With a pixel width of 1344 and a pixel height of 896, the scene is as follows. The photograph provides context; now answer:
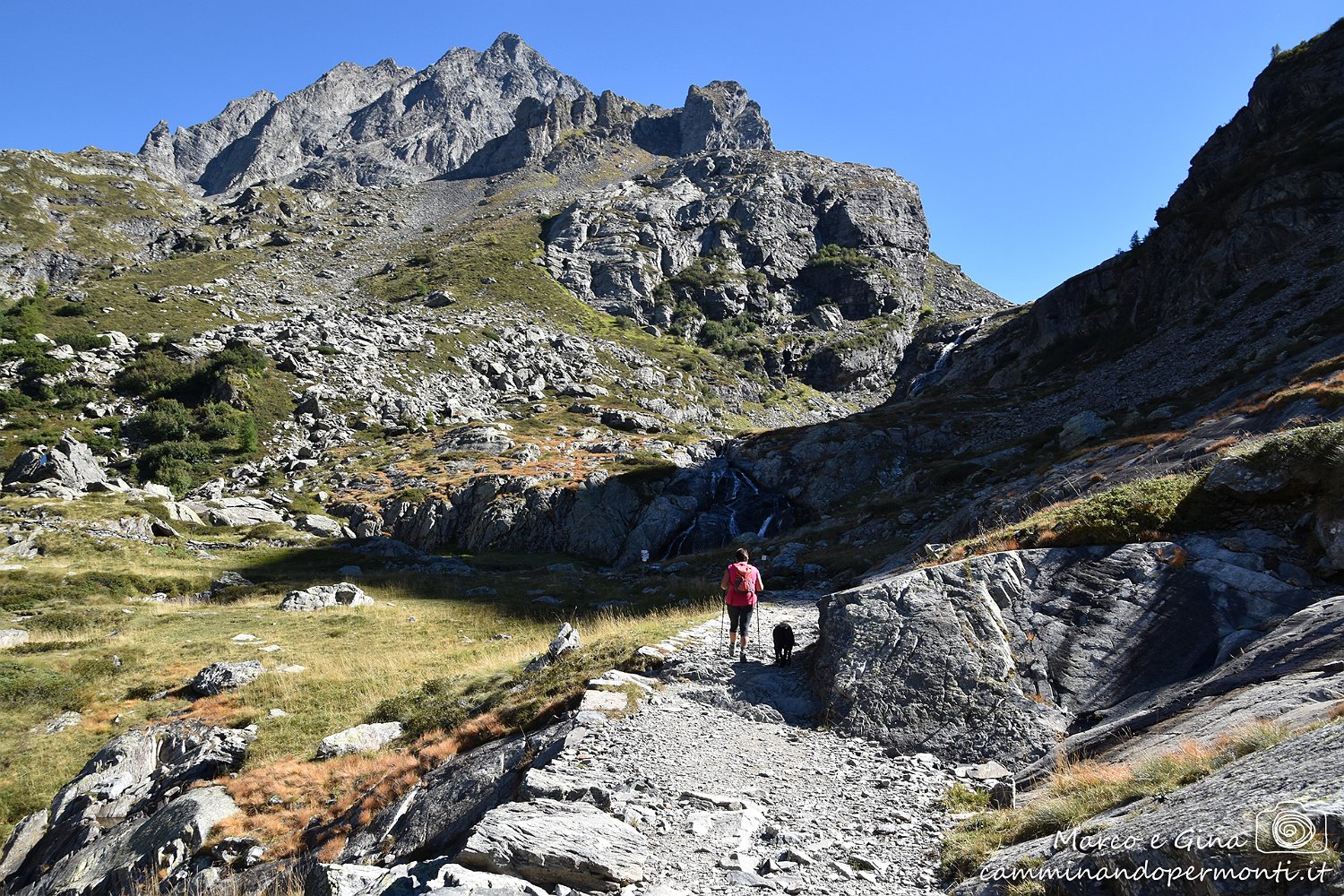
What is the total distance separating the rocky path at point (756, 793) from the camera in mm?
7105

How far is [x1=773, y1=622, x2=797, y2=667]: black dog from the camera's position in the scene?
13898mm

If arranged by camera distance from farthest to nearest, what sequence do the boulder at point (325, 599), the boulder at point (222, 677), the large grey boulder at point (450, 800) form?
the boulder at point (325, 599), the boulder at point (222, 677), the large grey boulder at point (450, 800)

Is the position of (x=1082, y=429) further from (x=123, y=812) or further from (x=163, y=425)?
(x=163, y=425)

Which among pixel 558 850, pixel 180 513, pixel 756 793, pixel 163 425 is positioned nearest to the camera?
pixel 558 850

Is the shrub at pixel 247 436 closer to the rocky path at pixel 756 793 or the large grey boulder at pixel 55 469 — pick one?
the large grey boulder at pixel 55 469

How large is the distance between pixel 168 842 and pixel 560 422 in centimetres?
7421

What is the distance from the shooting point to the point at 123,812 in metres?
14.0

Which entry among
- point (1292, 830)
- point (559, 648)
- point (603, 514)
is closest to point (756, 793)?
point (1292, 830)

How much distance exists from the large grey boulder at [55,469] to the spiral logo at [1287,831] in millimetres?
65502

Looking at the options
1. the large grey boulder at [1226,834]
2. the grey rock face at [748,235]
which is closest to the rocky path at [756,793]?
the large grey boulder at [1226,834]

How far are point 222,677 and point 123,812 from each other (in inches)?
260

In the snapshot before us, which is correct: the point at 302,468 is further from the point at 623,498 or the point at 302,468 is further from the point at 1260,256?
the point at 1260,256

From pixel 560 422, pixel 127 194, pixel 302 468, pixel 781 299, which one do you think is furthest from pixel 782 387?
pixel 127 194

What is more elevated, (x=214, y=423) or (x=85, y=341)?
(x=85, y=341)
